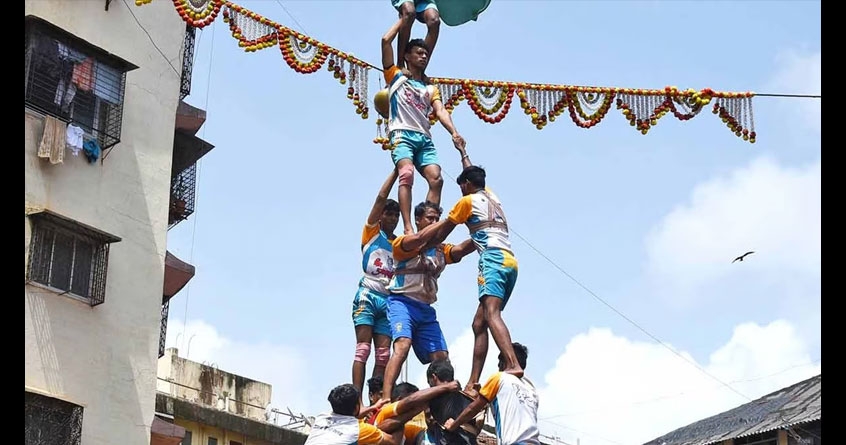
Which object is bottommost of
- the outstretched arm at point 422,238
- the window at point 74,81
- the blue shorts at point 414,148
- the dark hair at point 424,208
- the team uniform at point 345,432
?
the team uniform at point 345,432

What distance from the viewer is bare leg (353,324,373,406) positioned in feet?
52.9

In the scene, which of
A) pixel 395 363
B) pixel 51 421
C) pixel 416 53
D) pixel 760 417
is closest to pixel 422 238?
pixel 395 363

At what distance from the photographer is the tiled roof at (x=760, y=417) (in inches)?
1206

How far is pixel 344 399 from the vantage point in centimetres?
1353

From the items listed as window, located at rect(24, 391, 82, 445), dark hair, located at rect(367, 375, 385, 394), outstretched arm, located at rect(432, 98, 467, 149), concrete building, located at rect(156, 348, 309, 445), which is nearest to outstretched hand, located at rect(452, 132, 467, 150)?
outstretched arm, located at rect(432, 98, 467, 149)

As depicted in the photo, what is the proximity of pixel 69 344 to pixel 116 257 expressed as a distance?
6.98 feet

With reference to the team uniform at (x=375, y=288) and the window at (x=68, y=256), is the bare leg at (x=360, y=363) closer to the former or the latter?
the team uniform at (x=375, y=288)

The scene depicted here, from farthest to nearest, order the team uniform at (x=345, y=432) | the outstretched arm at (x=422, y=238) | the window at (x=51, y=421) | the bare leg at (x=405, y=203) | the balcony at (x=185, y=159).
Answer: the balcony at (x=185, y=159) → the window at (x=51, y=421) → the bare leg at (x=405, y=203) → the outstretched arm at (x=422, y=238) → the team uniform at (x=345, y=432)

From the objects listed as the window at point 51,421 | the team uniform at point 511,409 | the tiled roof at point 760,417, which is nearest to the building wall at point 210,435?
the window at point 51,421

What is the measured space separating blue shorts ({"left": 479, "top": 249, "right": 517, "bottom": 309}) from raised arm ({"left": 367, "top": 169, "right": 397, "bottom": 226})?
1.62 metres

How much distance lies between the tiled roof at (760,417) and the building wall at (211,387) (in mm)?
9804

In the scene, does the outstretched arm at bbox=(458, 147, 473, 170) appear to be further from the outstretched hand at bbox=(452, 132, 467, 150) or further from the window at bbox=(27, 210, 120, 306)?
the window at bbox=(27, 210, 120, 306)

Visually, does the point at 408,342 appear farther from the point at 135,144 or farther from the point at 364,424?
the point at 135,144

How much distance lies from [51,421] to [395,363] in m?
9.38
